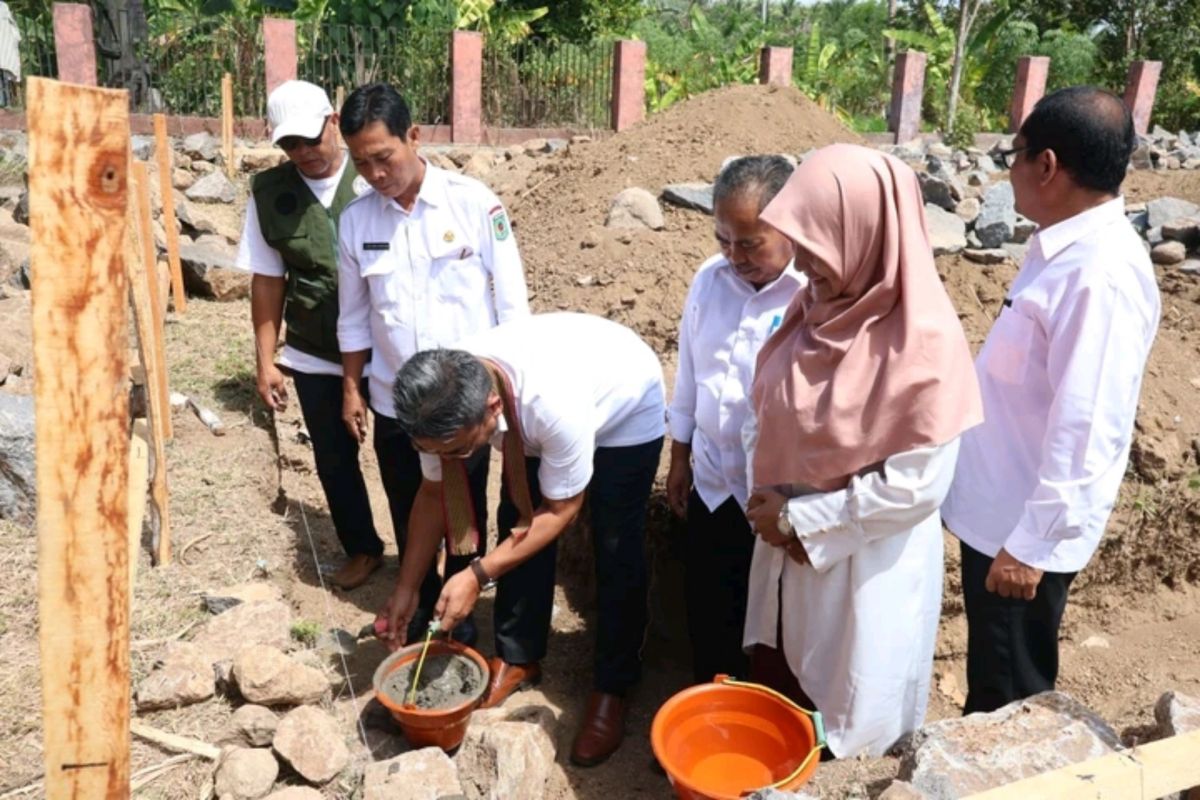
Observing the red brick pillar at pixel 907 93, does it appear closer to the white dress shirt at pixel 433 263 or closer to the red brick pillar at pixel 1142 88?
the red brick pillar at pixel 1142 88

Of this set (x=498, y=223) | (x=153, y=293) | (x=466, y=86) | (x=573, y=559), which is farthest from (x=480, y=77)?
(x=498, y=223)

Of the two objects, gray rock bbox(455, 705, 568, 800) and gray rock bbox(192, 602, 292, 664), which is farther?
gray rock bbox(192, 602, 292, 664)

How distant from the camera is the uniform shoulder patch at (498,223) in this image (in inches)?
130

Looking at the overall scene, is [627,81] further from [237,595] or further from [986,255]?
[237,595]

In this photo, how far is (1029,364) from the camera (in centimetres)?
232

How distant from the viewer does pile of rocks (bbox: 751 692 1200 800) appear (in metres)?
2.03

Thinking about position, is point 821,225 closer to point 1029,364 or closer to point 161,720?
point 1029,364

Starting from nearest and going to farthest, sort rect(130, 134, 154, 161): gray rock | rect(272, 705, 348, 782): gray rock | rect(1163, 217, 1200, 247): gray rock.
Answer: rect(272, 705, 348, 782): gray rock < rect(1163, 217, 1200, 247): gray rock < rect(130, 134, 154, 161): gray rock

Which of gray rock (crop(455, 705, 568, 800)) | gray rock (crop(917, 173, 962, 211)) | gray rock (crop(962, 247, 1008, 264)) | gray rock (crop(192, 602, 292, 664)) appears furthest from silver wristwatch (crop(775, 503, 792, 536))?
gray rock (crop(917, 173, 962, 211))

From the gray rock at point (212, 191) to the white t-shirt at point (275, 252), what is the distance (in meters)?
7.77

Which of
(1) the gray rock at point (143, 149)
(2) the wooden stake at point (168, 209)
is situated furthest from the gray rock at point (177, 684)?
(1) the gray rock at point (143, 149)

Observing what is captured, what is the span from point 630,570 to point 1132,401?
1520mm

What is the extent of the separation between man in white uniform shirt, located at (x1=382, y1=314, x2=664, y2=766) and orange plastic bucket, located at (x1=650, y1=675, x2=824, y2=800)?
0.60 m

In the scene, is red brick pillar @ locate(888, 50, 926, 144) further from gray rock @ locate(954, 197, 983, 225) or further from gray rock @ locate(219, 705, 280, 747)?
gray rock @ locate(219, 705, 280, 747)
